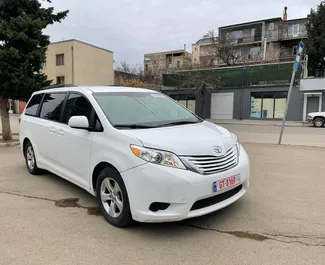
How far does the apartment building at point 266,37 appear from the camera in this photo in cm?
4419

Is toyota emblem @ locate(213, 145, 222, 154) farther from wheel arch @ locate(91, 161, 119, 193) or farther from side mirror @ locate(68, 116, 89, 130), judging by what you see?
side mirror @ locate(68, 116, 89, 130)

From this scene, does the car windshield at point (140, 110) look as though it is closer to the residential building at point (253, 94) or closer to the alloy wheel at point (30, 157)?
the alloy wheel at point (30, 157)

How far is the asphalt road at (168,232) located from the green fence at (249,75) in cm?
2461

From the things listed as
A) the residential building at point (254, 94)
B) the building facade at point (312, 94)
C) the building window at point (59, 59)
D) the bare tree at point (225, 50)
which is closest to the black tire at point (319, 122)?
the building facade at point (312, 94)

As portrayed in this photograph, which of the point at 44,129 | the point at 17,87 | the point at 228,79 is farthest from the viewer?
the point at 228,79

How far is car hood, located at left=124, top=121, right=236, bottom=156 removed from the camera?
3.24 m

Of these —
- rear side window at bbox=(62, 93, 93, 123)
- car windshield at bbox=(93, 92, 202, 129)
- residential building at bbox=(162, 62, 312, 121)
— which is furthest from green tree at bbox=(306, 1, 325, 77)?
rear side window at bbox=(62, 93, 93, 123)

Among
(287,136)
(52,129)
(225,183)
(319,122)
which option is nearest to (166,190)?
(225,183)

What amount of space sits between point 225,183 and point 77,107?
97.4 inches

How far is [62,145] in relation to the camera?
15.0 feet

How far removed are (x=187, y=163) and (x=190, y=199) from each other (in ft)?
1.24

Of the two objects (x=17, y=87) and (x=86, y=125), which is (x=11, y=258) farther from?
(x=17, y=87)

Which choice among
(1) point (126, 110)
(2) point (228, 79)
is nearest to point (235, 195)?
(1) point (126, 110)

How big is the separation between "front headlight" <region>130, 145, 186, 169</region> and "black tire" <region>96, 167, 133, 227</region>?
1.48 ft
